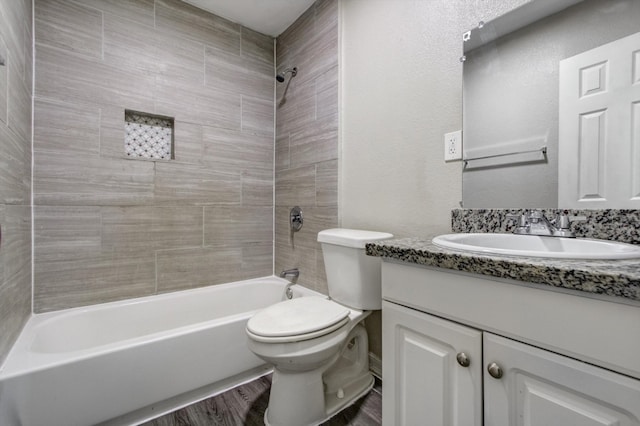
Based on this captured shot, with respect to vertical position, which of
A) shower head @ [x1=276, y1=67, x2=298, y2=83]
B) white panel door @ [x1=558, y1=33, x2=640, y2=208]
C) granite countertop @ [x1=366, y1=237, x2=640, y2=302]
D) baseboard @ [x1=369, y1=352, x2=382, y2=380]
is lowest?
baseboard @ [x1=369, y1=352, x2=382, y2=380]

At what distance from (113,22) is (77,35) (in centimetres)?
22

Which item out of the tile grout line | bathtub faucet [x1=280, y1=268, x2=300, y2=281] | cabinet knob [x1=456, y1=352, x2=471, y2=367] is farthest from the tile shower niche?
cabinet knob [x1=456, y1=352, x2=471, y2=367]

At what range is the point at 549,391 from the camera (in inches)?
24.0

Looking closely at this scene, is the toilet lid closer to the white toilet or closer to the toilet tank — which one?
the white toilet

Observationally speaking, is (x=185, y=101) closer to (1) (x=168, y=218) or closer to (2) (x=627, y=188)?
(1) (x=168, y=218)

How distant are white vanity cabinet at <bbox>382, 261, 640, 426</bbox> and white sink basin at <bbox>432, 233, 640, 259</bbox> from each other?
96mm

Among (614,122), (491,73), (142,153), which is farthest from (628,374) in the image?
(142,153)

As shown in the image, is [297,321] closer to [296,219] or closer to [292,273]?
[292,273]

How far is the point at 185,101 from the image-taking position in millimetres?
1982

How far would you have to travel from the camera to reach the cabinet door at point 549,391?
0.53 meters

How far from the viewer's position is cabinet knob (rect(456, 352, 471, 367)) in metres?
0.73

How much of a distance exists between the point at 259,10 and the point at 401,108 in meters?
1.40

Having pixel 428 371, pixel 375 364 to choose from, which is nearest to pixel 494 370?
pixel 428 371

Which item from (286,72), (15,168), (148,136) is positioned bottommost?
(15,168)
